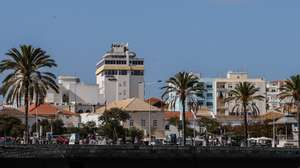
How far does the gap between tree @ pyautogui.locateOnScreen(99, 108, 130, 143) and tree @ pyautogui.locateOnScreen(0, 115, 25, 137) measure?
17.9m

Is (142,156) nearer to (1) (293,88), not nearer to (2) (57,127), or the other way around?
(1) (293,88)

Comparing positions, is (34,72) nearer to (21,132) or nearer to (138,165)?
(138,165)

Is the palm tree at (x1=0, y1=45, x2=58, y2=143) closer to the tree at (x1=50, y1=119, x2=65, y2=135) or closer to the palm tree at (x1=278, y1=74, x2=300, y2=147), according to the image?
the palm tree at (x1=278, y1=74, x2=300, y2=147)

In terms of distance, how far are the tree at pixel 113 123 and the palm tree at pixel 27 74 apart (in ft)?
244

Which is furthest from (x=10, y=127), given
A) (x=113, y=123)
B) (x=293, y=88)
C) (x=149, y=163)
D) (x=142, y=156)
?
(x=142, y=156)

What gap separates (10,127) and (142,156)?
10515 cm

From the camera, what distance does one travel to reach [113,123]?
176 m

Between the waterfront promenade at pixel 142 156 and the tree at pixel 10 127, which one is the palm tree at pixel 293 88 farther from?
the tree at pixel 10 127

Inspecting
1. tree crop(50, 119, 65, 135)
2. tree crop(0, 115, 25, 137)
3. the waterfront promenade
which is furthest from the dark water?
tree crop(50, 119, 65, 135)

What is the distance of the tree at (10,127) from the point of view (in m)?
165

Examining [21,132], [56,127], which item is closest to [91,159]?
[21,132]

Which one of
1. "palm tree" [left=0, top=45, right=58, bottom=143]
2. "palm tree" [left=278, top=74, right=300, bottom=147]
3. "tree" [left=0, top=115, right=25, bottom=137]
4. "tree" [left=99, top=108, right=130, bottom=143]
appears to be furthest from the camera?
"tree" [left=99, top=108, right=130, bottom=143]

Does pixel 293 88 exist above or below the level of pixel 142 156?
above

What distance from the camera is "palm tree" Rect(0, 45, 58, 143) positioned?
8444 cm
